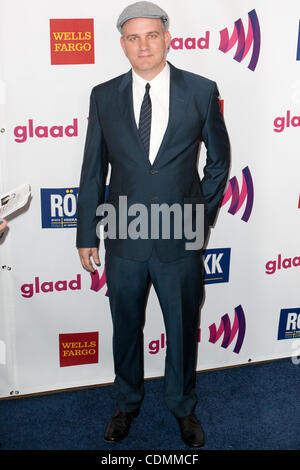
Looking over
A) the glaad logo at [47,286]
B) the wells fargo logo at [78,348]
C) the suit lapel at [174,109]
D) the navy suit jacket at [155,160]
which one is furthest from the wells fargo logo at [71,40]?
the wells fargo logo at [78,348]

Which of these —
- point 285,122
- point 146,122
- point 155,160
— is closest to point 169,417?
point 155,160

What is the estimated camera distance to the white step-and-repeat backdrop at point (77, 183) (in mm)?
2762

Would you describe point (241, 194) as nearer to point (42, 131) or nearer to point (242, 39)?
point (242, 39)

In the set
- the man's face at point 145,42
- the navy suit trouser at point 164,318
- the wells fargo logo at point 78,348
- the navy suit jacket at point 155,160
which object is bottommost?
the wells fargo logo at point 78,348

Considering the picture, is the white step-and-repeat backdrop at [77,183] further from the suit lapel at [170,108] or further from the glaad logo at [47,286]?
the suit lapel at [170,108]

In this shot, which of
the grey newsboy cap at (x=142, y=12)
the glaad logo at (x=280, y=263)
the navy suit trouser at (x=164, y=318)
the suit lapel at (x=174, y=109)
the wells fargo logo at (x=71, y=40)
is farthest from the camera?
the glaad logo at (x=280, y=263)

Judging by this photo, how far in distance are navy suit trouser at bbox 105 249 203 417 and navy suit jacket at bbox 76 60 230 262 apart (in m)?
0.07

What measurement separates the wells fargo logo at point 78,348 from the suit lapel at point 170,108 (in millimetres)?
1267

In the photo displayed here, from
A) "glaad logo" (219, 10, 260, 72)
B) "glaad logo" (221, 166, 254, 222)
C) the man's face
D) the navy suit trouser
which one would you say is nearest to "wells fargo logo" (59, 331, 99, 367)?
the navy suit trouser

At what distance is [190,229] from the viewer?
2596 mm

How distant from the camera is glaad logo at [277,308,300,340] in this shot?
3.51 metres

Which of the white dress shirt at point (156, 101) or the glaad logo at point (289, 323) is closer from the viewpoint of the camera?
the white dress shirt at point (156, 101)

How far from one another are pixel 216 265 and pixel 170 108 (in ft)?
3.72

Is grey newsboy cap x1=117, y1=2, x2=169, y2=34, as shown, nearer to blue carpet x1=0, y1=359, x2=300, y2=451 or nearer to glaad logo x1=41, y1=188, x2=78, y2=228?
glaad logo x1=41, y1=188, x2=78, y2=228
